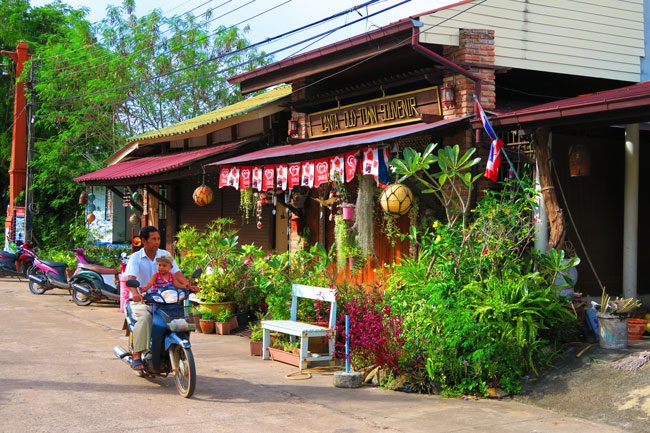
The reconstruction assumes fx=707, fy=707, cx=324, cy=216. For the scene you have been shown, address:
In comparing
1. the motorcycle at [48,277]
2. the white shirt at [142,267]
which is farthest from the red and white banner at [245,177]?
the motorcycle at [48,277]

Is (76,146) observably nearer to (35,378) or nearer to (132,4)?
(132,4)

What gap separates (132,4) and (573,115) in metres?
23.2

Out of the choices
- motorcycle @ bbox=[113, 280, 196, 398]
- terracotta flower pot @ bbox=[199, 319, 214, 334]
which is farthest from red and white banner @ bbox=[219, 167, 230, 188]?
→ motorcycle @ bbox=[113, 280, 196, 398]

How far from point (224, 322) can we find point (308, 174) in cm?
289

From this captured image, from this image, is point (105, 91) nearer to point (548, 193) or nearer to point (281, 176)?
point (281, 176)

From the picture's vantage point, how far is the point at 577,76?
11.9m

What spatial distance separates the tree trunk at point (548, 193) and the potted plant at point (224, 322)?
5.43 metres

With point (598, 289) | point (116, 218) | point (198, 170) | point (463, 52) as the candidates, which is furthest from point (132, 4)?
point (598, 289)

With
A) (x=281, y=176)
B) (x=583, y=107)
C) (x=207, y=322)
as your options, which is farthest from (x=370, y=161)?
(x=207, y=322)

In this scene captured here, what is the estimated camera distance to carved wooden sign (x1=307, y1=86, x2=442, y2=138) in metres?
11.0

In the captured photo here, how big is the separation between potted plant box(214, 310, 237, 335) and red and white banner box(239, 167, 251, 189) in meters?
2.22

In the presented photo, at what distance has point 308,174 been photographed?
1109 centimetres

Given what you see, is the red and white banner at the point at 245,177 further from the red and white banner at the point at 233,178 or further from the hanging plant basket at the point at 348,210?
the hanging plant basket at the point at 348,210

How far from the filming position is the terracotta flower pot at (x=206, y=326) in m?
11.9
